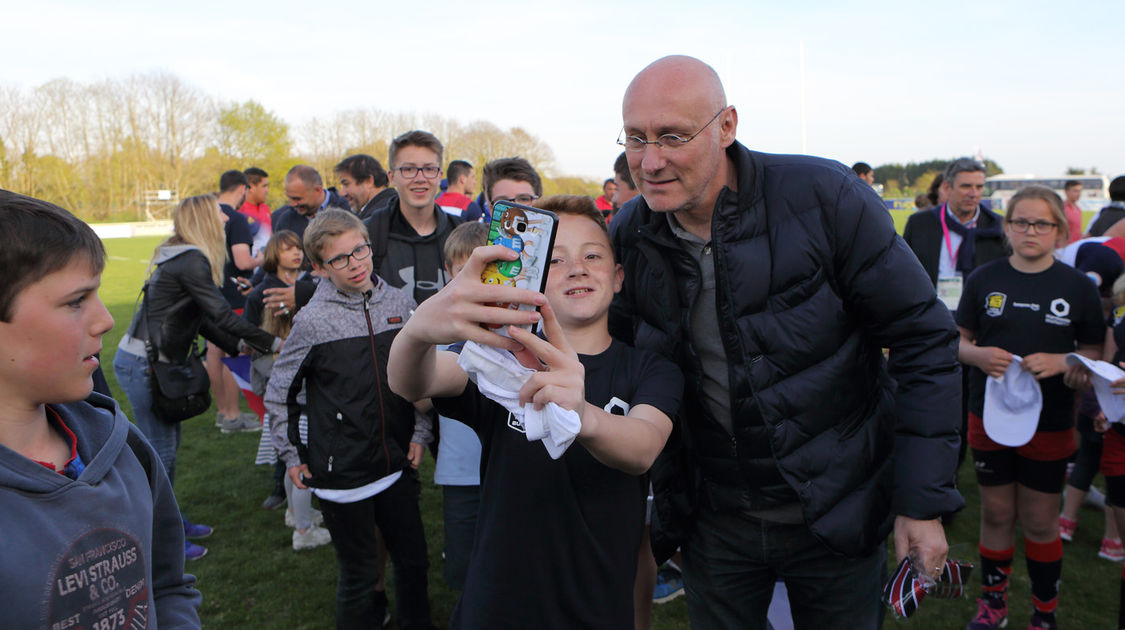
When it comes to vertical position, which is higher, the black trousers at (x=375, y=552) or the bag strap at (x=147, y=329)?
the bag strap at (x=147, y=329)

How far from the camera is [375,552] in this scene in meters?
3.25

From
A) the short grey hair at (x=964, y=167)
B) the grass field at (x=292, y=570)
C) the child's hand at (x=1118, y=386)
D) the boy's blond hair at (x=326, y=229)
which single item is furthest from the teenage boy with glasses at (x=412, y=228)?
the short grey hair at (x=964, y=167)

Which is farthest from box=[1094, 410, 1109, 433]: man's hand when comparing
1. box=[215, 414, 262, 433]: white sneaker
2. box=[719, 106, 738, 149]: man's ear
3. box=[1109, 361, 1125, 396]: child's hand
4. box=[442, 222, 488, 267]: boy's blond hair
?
box=[215, 414, 262, 433]: white sneaker

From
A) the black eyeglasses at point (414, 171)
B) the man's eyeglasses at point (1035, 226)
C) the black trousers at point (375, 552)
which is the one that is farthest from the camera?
the black eyeglasses at point (414, 171)

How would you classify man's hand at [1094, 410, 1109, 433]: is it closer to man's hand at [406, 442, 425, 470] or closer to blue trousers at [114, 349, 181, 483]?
man's hand at [406, 442, 425, 470]

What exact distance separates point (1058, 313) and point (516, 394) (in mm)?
3448

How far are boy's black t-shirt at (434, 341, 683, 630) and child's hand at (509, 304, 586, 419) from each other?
1.66 feet

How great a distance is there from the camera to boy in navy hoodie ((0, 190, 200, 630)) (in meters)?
1.25

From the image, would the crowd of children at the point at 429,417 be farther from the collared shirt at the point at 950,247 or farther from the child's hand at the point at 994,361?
the collared shirt at the point at 950,247

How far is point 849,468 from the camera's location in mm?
2072

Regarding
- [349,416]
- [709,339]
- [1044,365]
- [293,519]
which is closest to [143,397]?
[293,519]

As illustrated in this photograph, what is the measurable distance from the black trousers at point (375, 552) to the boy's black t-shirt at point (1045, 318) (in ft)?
10.2

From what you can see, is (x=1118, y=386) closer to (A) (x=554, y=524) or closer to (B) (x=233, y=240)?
(A) (x=554, y=524)

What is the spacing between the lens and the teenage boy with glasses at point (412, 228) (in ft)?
13.2
